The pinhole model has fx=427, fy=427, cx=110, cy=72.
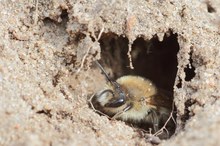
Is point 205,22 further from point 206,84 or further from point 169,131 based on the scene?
point 169,131

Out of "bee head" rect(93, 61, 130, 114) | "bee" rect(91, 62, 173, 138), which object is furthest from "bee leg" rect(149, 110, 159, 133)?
"bee head" rect(93, 61, 130, 114)

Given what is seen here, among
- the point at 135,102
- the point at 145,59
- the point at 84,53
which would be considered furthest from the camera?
the point at 145,59

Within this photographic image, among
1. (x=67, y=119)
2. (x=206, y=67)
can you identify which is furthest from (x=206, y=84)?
(x=67, y=119)

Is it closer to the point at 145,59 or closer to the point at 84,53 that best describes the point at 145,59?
the point at 145,59

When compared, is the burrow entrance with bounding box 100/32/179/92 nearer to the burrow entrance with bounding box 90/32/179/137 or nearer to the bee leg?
the burrow entrance with bounding box 90/32/179/137

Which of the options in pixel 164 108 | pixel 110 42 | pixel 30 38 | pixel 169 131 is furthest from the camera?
pixel 110 42

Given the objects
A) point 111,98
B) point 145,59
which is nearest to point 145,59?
point 145,59
